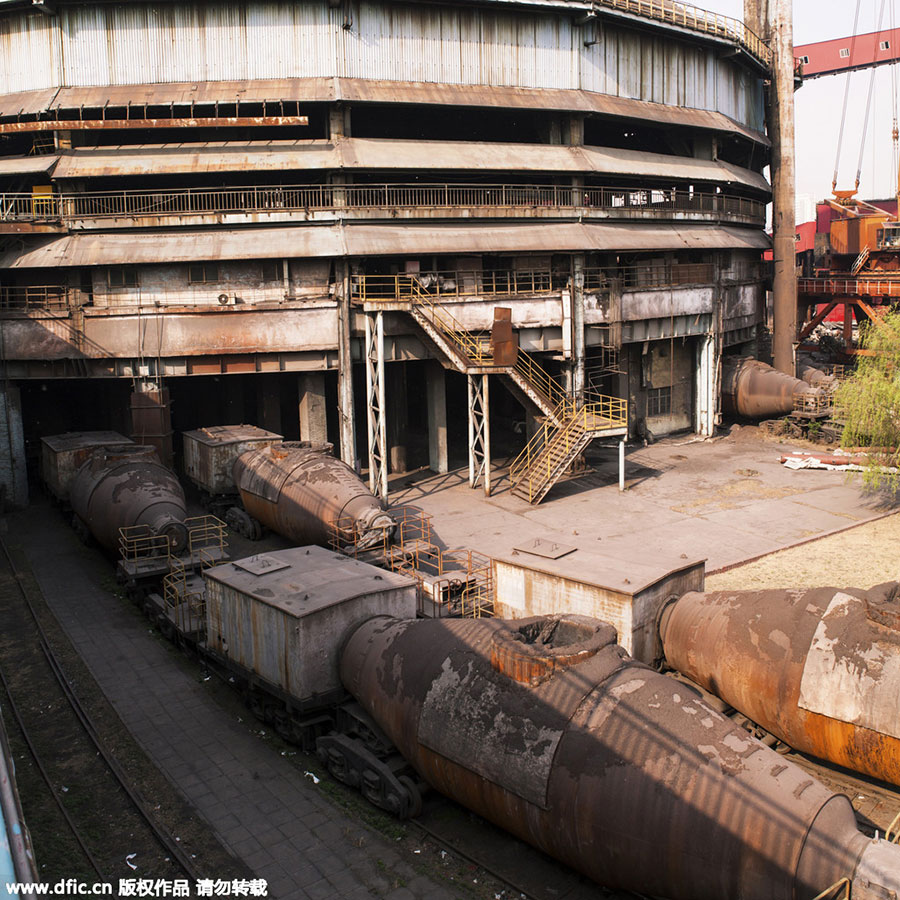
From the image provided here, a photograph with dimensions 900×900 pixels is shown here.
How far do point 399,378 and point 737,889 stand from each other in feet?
93.2

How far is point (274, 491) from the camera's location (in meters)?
25.3

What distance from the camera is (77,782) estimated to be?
1473cm

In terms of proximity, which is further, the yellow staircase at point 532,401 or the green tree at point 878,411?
the yellow staircase at point 532,401

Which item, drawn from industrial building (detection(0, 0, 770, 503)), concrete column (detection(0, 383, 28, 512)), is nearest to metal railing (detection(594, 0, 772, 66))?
industrial building (detection(0, 0, 770, 503))

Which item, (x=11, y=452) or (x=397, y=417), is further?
(x=397, y=417)

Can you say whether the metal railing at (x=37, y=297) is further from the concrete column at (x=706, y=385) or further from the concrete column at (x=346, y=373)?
the concrete column at (x=706, y=385)

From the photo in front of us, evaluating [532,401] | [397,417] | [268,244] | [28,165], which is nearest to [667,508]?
[532,401]

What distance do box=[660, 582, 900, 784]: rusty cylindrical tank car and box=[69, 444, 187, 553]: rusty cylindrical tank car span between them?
1395 cm

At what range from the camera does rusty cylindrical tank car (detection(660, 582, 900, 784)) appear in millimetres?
12789

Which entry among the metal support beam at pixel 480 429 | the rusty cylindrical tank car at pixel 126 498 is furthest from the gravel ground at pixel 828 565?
the rusty cylindrical tank car at pixel 126 498

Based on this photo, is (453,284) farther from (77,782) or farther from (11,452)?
(77,782)

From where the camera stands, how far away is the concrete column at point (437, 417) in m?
34.4

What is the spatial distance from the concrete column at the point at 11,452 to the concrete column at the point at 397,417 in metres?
13.2

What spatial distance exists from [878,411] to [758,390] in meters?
16.1
